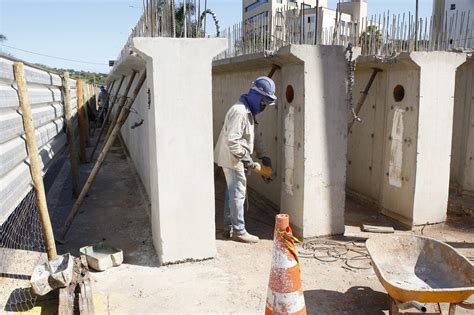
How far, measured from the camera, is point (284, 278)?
10.5ft

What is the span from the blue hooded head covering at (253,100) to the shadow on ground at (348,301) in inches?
88.5

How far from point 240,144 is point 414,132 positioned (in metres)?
2.54

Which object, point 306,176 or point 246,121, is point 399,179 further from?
point 246,121

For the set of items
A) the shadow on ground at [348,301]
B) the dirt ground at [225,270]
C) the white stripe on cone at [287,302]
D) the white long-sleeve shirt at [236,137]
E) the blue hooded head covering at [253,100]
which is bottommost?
the shadow on ground at [348,301]

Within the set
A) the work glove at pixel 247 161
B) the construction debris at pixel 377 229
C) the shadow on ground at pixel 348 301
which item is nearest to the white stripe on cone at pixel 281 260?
the shadow on ground at pixel 348 301

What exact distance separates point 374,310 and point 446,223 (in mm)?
3200

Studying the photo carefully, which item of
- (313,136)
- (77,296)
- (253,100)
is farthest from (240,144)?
(77,296)

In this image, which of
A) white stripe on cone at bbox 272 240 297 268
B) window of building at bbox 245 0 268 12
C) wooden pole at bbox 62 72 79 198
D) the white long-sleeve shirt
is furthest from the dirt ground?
window of building at bbox 245 0 268 12

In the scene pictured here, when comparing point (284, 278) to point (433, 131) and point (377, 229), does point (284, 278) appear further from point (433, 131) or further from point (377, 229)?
point (433, 131)

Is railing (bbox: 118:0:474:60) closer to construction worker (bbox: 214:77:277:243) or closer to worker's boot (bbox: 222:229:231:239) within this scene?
construction worker (bbox: 214:77:277:243)

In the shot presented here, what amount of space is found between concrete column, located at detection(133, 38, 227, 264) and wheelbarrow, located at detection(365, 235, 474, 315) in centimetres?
190

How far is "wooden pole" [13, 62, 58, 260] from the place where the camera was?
3780 mm

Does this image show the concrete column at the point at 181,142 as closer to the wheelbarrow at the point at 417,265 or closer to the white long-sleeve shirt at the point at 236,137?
the white long-sleeve shirt at the point at 236,137

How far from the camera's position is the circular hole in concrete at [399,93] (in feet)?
20.1
